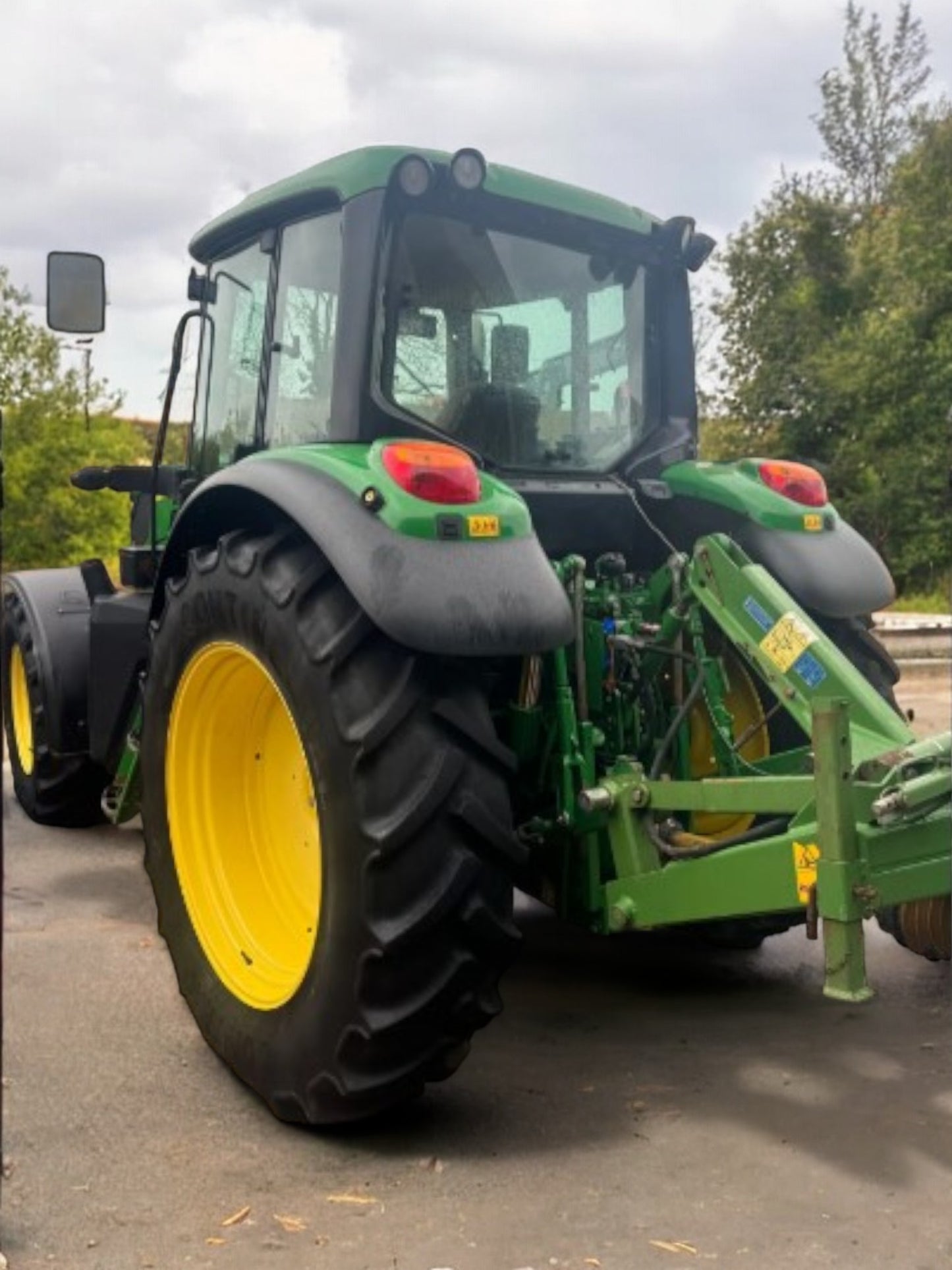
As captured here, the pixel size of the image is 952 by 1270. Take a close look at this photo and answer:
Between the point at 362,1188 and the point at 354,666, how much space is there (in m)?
1.00

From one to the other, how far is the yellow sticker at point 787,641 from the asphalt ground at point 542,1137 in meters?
0.96

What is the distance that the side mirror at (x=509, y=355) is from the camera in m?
3.68

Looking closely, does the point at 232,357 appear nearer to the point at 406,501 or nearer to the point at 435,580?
the point at 406,501

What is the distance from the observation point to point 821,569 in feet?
12.4

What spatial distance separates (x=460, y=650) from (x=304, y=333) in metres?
1.40

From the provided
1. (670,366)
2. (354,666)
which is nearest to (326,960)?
(354,666)

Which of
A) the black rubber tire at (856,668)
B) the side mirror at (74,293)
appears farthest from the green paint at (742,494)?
the side mirror at (74,293)

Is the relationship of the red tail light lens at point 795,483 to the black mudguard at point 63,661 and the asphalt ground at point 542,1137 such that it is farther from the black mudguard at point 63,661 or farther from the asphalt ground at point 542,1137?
the black mudguard at point 63,661

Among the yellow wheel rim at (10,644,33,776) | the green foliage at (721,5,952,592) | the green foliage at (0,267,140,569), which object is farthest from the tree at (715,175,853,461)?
the yellow wheel rim at (10,644,33,776)

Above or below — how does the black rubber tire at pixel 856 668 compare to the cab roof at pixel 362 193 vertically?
below

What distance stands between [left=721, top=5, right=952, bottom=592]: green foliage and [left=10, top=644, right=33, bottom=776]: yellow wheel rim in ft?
35.4

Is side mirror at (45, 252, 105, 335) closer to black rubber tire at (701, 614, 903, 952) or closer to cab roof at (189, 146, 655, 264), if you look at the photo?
cab roof at (189, 146, 655, 264)

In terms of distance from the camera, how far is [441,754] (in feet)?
9.00

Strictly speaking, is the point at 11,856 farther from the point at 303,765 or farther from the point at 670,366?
the point at 670,366
